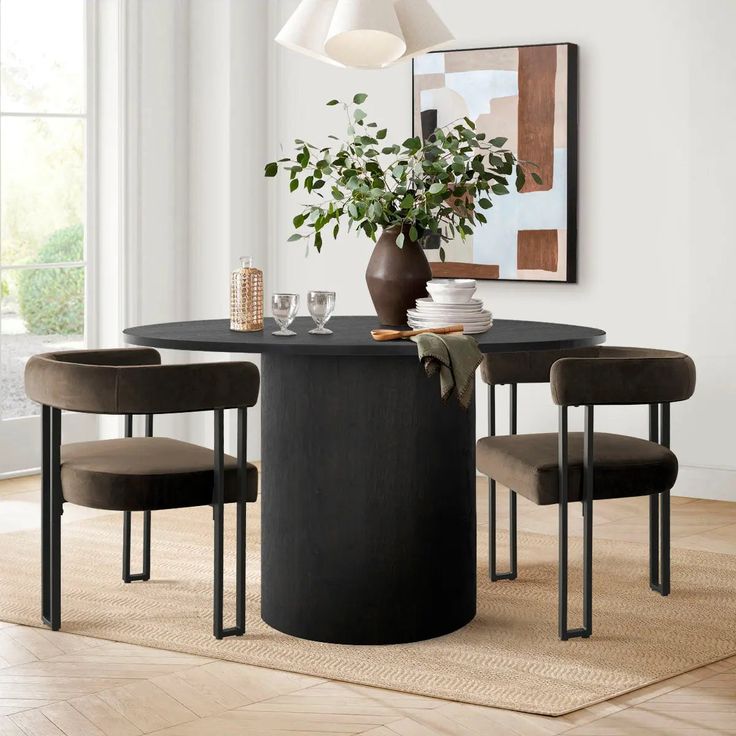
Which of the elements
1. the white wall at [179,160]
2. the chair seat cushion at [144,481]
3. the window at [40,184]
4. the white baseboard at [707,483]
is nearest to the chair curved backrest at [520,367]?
the chair seat cushion at [144,481]

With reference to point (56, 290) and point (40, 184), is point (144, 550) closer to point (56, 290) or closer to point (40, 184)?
point (56, 290)

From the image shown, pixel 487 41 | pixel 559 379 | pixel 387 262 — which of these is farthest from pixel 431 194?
pixel 487 41

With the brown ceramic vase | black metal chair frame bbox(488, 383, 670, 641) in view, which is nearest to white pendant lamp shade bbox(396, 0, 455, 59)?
the brown ceramic vase

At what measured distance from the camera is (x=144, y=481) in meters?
3.32

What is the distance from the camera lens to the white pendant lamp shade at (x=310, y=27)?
11.6ft

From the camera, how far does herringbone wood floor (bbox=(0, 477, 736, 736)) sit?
2.85 metres

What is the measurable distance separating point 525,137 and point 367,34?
85.4 inches

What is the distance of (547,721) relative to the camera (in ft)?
9.52

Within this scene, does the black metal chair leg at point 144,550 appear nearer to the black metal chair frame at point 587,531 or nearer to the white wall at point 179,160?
the black metal chair frame at point 587,531

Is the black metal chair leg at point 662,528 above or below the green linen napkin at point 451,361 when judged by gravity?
below

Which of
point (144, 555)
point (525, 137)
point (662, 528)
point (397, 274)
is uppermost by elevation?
point (525, 137)

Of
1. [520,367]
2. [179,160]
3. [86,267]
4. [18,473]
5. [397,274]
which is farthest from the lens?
[179,160]

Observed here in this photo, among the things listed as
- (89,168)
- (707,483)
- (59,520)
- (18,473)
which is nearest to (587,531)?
(59,520)

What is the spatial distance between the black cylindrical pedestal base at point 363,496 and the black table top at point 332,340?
→ 0.33 ft
